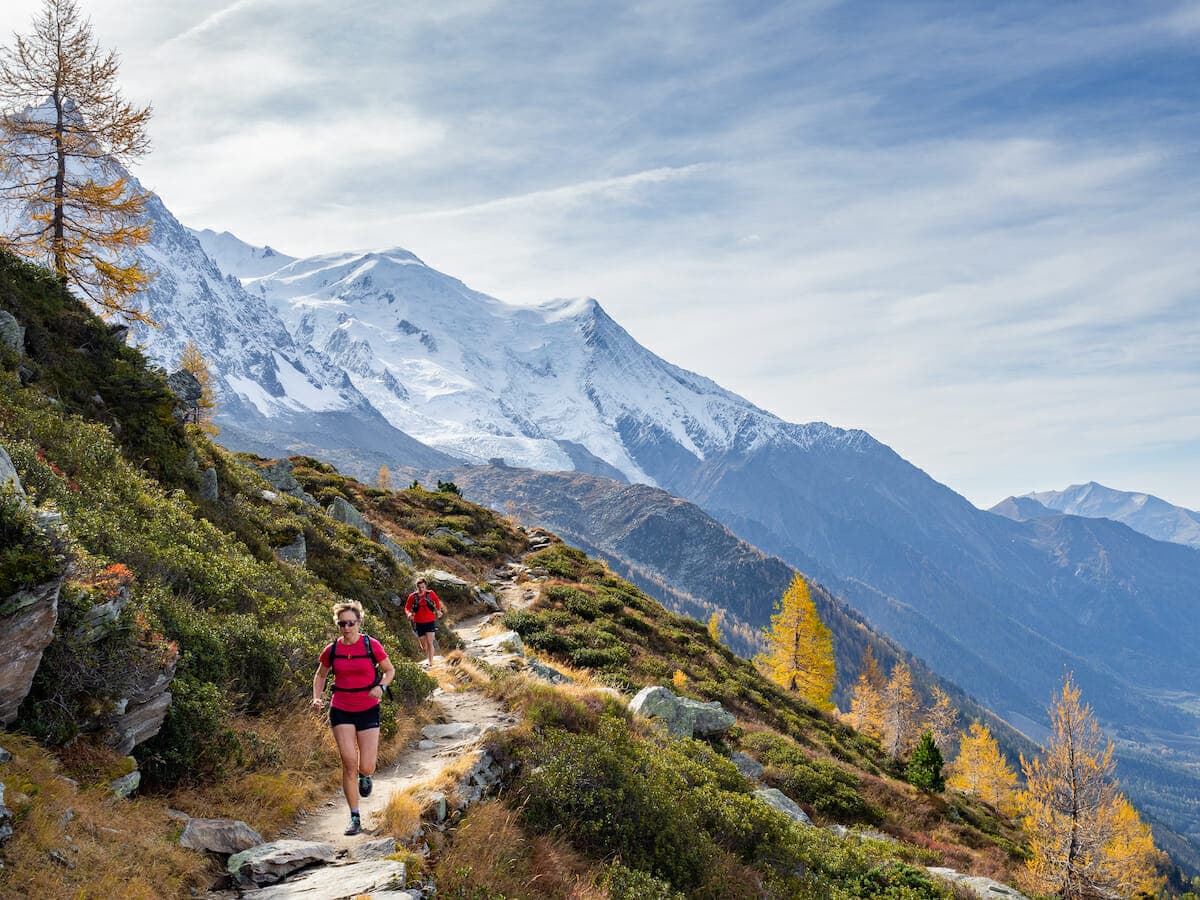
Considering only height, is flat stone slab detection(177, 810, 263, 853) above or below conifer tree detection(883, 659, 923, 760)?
above

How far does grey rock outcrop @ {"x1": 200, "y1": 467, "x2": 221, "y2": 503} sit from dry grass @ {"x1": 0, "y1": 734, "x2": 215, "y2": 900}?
546 inches

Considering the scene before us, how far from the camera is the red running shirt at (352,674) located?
31.0 feet

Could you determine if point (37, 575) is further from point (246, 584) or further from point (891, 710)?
point (891, 710)

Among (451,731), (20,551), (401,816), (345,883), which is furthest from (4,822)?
(451,731)

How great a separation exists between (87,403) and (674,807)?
61.0 ft

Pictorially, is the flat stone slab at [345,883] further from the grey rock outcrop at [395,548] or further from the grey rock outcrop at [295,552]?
the grey rock outcrop at [395,548]

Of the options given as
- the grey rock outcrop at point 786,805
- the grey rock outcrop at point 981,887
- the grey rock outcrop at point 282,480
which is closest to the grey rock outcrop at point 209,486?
the grey rock outcrop at point 282,480

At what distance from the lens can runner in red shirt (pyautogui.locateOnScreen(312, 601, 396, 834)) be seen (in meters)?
9.44

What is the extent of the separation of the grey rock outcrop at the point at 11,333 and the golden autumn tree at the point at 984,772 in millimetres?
68185

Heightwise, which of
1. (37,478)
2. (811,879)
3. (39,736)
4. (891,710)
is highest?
(37,478)

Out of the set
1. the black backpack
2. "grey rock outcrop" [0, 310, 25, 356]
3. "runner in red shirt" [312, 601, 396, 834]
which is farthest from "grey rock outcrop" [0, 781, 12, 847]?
"grey rock outcrop" [0, 310, 25, 356]

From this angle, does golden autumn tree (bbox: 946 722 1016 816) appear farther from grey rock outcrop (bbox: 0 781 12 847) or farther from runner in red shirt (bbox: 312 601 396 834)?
grey rock outcrop (bbox: 0 781 12 847)

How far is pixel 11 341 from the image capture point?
55.0ft

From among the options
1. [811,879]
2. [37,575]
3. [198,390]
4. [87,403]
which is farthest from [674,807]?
[198,390]
